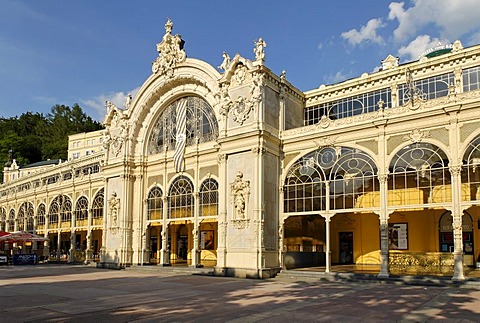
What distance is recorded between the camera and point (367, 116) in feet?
79.0

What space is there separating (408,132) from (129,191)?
69.1 ft

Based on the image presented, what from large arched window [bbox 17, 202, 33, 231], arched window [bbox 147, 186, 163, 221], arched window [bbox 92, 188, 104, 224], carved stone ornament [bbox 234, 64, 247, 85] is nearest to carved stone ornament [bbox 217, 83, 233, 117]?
carved stone ornament [bbox 234, 64, 247, 85]

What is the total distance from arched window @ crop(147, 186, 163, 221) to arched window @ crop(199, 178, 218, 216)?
458 centimetres

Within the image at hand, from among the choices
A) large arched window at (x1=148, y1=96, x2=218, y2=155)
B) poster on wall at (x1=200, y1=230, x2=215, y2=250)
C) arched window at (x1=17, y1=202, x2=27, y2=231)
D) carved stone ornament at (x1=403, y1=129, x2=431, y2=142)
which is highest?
large arched window at (x1=148, y1=96, x2=218, y2=155)

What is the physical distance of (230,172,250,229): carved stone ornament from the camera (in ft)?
85.1

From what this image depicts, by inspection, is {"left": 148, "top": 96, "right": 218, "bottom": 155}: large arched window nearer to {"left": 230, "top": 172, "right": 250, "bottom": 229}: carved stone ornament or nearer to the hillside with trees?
{"left": 230, "top": 172, "right": 250, "bottom": 229}: carved stone ornament

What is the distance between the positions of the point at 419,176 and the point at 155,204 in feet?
63.1

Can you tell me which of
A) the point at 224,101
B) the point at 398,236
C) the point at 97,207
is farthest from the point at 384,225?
the point at 97,207

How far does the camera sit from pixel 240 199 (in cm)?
2623

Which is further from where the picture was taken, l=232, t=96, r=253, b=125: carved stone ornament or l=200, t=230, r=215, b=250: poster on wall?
l=200, t=230, r=215, b=250: poster on wall

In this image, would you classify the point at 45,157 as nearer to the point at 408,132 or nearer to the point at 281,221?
the point at 281,221

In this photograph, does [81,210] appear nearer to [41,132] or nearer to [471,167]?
[471,167]

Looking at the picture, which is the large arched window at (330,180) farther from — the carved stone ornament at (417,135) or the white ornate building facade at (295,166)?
the carved stone ornament at (417,135)

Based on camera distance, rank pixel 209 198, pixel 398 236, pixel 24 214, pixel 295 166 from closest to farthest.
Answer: pixel 295 166 → pixel 398 236 → pixel 209 198 → pixel 24 214
